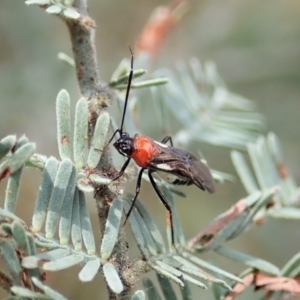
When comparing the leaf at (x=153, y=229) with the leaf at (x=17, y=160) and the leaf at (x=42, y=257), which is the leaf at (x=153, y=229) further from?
the leaf at (x=17, y=160)

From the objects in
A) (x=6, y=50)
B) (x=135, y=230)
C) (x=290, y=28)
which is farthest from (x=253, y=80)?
(x=135, y=230)

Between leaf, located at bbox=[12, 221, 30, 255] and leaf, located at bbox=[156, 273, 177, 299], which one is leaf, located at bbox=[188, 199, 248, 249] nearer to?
leaf, located at bbox=[156, 273, 177, 299]

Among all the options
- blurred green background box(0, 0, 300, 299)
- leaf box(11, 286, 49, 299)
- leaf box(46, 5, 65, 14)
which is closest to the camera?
leaf box(11, 286, 49, 299)

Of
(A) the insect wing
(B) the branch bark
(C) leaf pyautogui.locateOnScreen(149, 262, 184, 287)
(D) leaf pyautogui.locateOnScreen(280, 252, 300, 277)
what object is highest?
(B) the branch bark

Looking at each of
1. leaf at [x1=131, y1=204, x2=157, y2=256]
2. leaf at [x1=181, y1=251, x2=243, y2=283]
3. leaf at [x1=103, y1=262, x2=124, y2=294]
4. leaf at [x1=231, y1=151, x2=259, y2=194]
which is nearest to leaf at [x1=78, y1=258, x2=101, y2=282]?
leaf at [x1=103, y1=262, x2=124, y2=294]

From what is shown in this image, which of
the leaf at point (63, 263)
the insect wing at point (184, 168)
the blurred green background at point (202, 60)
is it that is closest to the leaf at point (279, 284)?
the insect wing at point (184, 168)

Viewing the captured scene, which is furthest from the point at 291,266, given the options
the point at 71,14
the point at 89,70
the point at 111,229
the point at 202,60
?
the point at 202,60

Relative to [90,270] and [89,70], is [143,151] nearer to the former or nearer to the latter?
[89,70]
